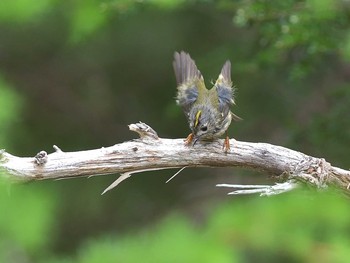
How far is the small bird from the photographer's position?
515cm

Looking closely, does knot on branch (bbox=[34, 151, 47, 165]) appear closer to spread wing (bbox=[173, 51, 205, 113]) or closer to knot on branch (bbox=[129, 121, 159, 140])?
knot on branch (bbox=[129, 121, 159, 140])

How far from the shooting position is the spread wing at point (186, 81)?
548cm

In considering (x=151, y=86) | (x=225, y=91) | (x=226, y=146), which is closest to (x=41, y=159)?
(x=226, y=146)

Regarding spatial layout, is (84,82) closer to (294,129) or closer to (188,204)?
(188,204)

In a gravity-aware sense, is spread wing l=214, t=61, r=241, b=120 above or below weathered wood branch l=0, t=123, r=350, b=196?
above

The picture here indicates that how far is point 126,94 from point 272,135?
63.0 inches

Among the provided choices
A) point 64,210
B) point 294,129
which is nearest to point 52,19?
point 64,210

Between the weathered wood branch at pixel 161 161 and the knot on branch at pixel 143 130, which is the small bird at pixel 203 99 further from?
the knot on branch at pixel 143 130

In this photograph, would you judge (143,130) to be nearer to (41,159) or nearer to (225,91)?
(41,159)

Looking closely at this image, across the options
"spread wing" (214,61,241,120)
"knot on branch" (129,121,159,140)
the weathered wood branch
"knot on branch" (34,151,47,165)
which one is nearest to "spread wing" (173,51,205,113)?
"spread wing" (214,61,241,120)

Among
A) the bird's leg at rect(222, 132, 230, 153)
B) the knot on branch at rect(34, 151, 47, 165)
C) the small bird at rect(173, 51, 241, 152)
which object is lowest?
the knot on branch at rect(34, 151, 47, 165)

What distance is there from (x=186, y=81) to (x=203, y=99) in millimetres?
172

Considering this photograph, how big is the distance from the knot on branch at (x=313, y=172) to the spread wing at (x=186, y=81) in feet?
2.96

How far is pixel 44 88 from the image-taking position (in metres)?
9.98
